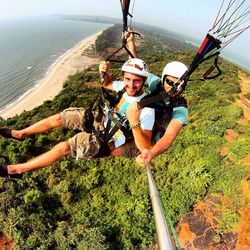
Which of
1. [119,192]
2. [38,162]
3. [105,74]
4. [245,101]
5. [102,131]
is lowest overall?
[119,192]

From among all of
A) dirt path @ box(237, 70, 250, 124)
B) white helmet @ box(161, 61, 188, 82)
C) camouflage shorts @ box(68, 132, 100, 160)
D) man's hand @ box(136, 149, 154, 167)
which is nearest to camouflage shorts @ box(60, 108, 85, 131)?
camouflage shorts @ box(68, 132, 100, 160)

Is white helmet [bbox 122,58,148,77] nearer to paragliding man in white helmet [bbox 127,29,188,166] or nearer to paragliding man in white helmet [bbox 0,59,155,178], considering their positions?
paragliding man in white helmet [bbox 0,59,155,178]

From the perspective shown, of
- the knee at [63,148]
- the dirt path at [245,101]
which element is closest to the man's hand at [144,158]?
the knee at [63,148]

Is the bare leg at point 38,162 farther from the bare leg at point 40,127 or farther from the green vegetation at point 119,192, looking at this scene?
the green vegetation at point 119,192

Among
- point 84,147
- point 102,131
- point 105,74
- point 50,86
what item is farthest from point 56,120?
point 50,86

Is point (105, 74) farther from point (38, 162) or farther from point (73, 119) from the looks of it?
point (38, 162)
